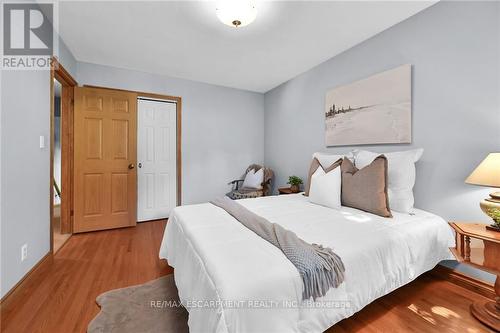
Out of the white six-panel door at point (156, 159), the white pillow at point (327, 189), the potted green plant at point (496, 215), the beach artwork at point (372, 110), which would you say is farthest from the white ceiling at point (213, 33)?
the potted green plant at point (496, 215)

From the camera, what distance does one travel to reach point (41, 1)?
2.02 meters

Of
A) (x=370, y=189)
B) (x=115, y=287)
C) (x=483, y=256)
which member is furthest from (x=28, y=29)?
(x=483, y=256)

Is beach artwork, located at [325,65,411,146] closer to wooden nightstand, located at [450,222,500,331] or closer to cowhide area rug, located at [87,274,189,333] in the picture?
wooden nightstand, located at [450,222,500,331]

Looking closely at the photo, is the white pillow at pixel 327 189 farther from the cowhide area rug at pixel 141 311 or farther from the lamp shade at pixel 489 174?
the cowhide area rug at pixel 141 311

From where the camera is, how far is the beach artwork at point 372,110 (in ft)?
7.45

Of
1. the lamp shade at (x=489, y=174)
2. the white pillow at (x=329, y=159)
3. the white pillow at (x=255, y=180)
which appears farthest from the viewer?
the white pillow at (x=255, y=180)

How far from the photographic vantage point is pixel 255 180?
13.1ft

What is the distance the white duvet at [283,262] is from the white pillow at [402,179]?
107 millimetres

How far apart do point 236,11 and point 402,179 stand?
6.80 feet

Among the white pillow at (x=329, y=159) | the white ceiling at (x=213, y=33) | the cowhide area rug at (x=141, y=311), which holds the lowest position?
the cowhide area rug at (x=141, y=311)

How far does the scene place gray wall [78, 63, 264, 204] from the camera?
384cm

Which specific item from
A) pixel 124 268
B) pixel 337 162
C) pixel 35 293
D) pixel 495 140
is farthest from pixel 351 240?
pixel 35 293

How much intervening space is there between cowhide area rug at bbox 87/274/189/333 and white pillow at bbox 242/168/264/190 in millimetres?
2297

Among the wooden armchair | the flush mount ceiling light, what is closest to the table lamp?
the flush mount ceiling light
